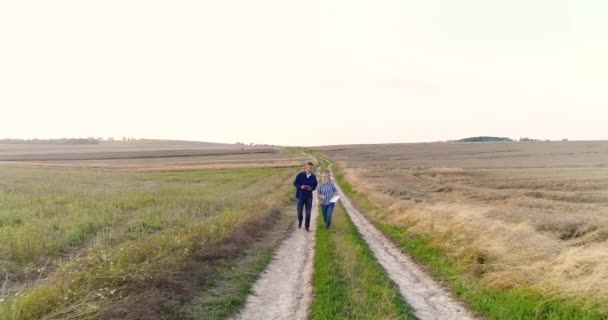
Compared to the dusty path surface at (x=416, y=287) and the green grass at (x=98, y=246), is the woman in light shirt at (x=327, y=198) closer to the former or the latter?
the dusty path surface at (x=416, y=287)

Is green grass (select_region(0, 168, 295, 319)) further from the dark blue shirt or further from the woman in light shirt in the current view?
the woman in light shirt

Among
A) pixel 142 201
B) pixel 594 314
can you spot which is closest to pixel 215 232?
pixel 594 314

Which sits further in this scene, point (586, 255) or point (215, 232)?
point (215, 232)

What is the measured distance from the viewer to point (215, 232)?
1169 cm

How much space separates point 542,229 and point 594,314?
8.27 metres

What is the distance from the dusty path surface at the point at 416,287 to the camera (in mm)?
7052

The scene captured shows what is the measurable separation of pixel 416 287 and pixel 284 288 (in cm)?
288

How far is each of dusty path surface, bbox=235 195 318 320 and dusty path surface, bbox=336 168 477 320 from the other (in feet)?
6.44

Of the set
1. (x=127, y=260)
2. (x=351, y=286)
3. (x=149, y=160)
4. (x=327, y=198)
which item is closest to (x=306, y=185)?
(x=327, y=198)

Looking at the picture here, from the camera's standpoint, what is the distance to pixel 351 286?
780cm

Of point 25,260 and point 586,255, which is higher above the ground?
point 586,255

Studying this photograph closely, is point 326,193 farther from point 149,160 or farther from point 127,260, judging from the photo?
point 149,160

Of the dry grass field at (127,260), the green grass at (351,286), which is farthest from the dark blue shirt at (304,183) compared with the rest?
the green grass at (351,286)

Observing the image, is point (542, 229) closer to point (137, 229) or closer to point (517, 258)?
point (517, 258)
